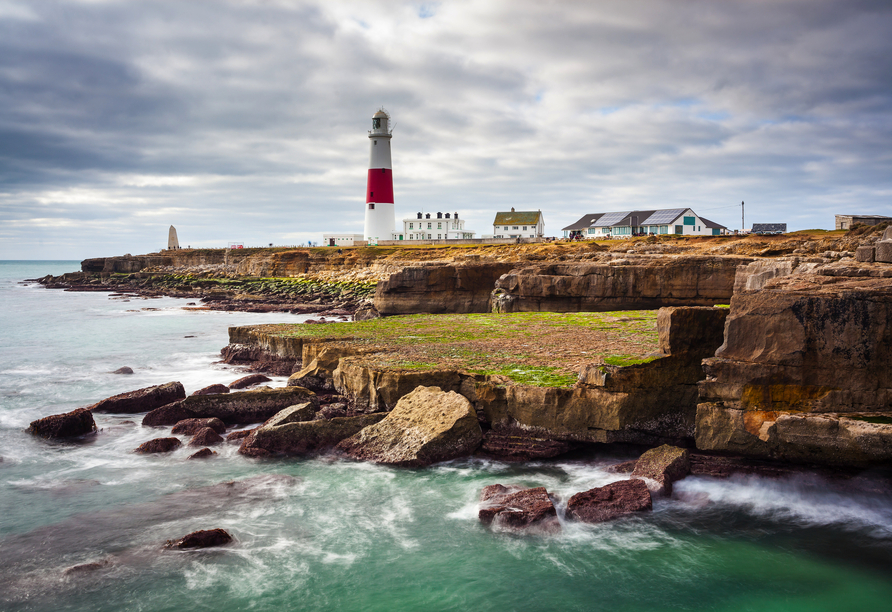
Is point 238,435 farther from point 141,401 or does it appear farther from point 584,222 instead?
point 584,222

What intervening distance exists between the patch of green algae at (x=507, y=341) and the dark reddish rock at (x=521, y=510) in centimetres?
203

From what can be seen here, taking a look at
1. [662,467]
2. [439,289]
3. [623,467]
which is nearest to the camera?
[662,467]

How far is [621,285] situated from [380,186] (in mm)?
47599

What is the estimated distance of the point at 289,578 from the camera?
6.86 metres

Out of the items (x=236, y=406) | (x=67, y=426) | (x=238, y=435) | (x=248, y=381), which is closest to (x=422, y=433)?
(x=238, y=435)

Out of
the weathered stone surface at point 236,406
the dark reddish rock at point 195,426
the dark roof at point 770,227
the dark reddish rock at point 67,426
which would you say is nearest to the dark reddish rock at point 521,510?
the weathered stone surface at point 236,406

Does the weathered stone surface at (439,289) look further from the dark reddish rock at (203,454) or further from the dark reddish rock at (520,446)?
the dark reddish rock at (520,446)

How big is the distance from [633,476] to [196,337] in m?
24.0

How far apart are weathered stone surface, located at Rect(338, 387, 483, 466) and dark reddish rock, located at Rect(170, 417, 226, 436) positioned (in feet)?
9.93

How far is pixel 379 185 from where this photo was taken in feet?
213

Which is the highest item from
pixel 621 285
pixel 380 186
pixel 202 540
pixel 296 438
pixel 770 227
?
pixel 380 186

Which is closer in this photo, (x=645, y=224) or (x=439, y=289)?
(x=439, y=289)

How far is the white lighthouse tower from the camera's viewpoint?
62.4m

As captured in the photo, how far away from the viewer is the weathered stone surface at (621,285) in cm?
2020
